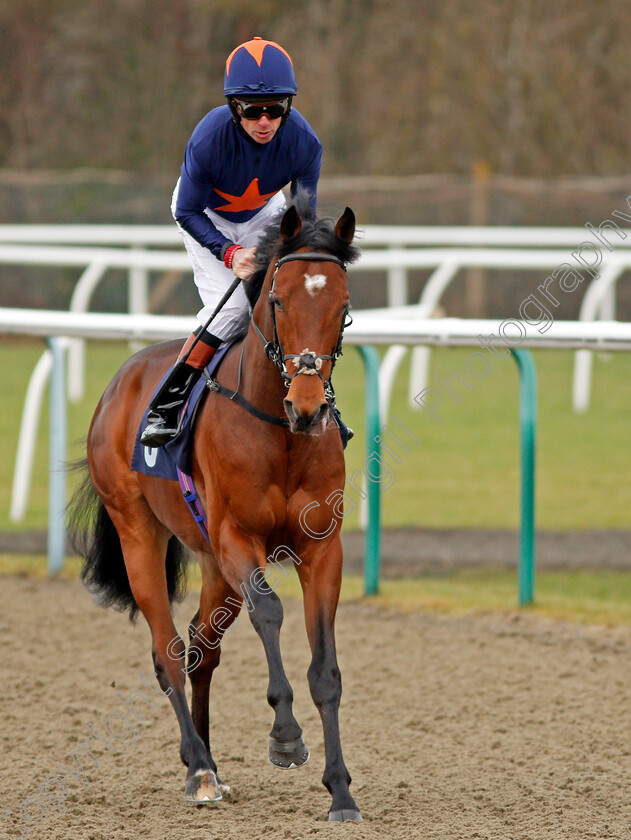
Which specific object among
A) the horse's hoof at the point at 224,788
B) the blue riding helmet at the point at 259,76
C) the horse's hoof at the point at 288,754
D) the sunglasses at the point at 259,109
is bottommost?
the horse's hoof at the point at 224,788

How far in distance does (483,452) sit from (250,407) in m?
6.33

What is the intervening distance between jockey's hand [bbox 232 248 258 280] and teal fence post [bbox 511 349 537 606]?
7.99 feet

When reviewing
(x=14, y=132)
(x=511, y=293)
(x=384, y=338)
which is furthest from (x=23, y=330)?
(x=14, y=132)

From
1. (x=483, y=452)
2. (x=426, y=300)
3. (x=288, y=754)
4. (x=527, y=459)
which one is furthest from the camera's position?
(x=426, y=300)

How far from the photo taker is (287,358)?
131 inches

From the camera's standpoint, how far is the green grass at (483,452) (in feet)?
26.8

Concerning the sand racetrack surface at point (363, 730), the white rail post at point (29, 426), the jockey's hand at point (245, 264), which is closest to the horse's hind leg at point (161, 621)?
the sand racetrack surface at point (363, 730)

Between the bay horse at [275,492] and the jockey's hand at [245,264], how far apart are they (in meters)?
0.03

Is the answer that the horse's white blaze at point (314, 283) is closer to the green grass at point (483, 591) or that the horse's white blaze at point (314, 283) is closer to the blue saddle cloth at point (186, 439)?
the blue saddle cloth at point (186, 439)

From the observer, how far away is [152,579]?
14.5 ft

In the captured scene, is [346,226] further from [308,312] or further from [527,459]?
[527,459]

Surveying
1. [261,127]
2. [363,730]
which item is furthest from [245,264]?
[363,730]

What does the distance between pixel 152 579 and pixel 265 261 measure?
1348 mm

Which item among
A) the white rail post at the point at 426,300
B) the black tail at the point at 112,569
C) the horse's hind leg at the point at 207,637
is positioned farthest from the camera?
the white rail post at the point at 426,300
